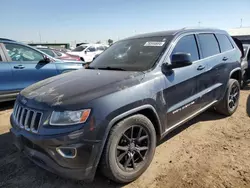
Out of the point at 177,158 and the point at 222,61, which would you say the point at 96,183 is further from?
the point at 222,61

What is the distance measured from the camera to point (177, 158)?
322 centimetres

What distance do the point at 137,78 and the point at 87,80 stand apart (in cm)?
65

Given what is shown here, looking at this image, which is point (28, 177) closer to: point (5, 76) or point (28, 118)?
point (28, 118)

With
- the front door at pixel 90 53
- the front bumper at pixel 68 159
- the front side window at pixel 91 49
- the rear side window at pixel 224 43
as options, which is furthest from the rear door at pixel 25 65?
the front side window at pixel 91 49

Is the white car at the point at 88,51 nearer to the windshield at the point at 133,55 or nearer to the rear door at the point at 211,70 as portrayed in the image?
the windshield at the point at 133,55

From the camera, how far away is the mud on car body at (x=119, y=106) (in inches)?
89.0

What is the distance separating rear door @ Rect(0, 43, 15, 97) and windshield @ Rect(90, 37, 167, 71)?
2701mm

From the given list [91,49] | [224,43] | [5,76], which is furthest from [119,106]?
[91,49]

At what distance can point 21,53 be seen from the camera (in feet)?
19.2

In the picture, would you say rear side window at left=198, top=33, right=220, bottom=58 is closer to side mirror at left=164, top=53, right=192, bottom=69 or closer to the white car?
side mirror at left=164, top=53, right=192, bottom=69

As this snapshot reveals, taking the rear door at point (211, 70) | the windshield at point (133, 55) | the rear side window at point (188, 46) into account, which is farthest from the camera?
the rear door at point (211, 70)

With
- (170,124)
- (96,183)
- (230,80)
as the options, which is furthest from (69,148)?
(230,80)

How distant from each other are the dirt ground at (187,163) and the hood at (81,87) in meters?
1.03

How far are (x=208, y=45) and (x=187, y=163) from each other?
219 cm
